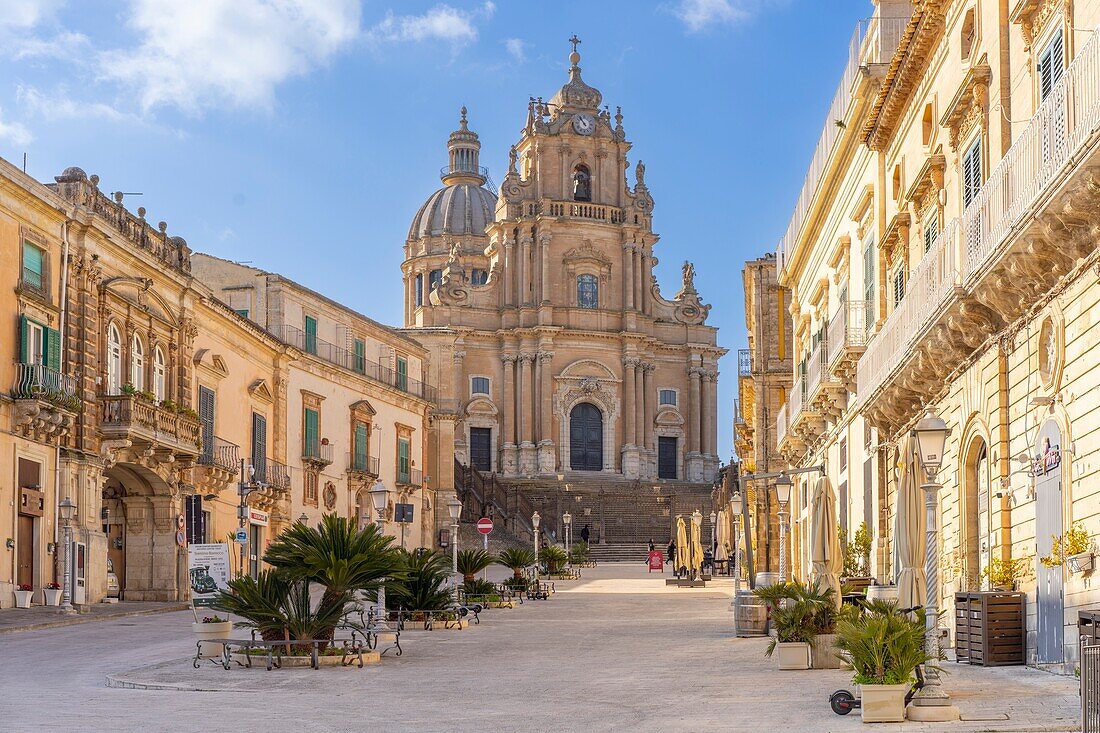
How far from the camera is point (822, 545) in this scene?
75.3 ft

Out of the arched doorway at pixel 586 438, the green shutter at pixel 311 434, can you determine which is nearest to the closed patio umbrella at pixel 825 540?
the green shutter at pixel 311 434

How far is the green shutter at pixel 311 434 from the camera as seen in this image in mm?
51625

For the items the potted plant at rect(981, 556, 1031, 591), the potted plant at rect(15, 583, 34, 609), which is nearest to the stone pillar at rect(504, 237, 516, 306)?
the potted plant at rect(15, 583, 34, 609)

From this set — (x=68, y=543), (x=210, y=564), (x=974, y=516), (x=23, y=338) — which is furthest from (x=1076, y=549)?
(x=68, y=543)

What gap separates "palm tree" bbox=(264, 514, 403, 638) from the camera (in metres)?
19.8

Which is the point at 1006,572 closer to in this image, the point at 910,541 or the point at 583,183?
the point at 910,541

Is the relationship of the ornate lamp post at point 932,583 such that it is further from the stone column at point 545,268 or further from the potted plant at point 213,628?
the stone column at point 545,268

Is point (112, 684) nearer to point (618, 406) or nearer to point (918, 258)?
point (918, 258)

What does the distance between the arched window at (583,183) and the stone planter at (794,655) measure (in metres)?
63.2

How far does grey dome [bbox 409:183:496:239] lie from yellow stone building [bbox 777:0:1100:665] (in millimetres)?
72556

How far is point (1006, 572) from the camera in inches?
713

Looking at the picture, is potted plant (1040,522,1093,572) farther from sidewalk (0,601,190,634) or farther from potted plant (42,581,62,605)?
potted plant (42,581,62,605)

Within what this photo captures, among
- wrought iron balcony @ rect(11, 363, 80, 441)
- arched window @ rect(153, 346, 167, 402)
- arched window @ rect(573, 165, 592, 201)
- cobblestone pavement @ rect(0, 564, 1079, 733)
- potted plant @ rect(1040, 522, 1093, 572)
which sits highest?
arched window @ rect(573, 165, 592, 201)

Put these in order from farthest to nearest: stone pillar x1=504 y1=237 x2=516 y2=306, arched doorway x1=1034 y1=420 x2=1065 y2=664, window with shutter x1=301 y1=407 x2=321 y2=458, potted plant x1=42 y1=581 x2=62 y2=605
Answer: stone pillar x1=504 y1=237 x2=516 y2=306
window with shutter x1=301 y1=407 x2=321 y2=458
potted plant x1=42 y1=581 x2=62 y2=605
arched doorway x1=1034 y1=420 x2=1065 y2=664
